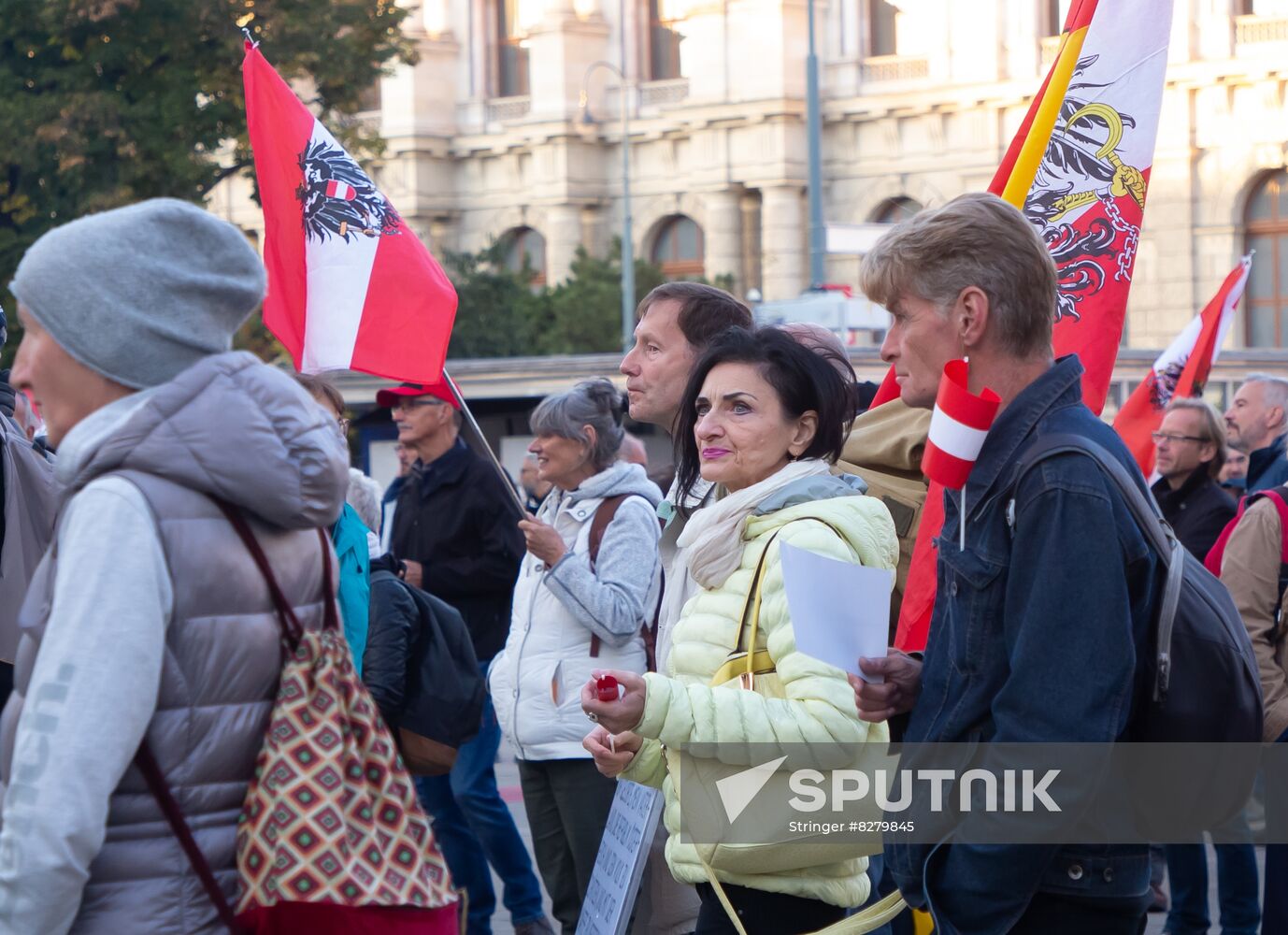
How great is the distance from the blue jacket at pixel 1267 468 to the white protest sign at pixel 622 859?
3.48 metres

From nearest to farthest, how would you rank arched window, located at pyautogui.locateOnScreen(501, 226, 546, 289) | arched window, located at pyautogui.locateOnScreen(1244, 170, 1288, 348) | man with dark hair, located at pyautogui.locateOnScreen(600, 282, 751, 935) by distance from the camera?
man with dark hair, located at pyautogui.locateOnScreen(600, 282, 751, 935), arched window, located at pyautogui.locateOnScreen(1244, 170, 1288, 348), arched window, located at pyautogui.locateOnScreen(501, 226, 546, 289)

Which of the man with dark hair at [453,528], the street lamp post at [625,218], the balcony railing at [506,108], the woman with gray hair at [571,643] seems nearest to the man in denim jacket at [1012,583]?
the woman with gray hair at [571,643]

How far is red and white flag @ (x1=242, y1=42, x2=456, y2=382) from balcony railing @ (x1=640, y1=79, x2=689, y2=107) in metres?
39.4

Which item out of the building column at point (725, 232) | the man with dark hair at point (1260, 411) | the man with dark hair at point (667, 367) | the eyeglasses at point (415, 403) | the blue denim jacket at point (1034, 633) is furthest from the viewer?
the building column at point (725, 232)

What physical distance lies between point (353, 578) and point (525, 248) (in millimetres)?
43422

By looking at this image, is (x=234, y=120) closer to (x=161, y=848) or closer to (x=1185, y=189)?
(x=161, y=848)

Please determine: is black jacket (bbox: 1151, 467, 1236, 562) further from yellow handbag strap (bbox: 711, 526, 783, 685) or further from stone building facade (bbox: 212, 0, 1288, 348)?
stone building facade (bbox: 212, 0, 1288, 348)

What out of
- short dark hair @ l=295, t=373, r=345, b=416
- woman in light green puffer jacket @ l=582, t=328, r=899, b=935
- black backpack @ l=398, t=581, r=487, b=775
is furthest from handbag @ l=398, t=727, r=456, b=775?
woman in light green puffer jacket @ l=582, t=328, r=899, b=935

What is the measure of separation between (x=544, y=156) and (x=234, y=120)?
2611 cm

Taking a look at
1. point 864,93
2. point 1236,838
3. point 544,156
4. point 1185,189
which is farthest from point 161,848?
point 544,156

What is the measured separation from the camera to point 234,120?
20281 mm

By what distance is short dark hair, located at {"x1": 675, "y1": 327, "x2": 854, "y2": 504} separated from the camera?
3.70m

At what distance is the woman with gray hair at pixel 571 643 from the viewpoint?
518 cm

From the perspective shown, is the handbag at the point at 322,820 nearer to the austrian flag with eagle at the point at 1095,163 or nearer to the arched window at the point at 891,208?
the austrian flag with eagle at the point at 1095,163
